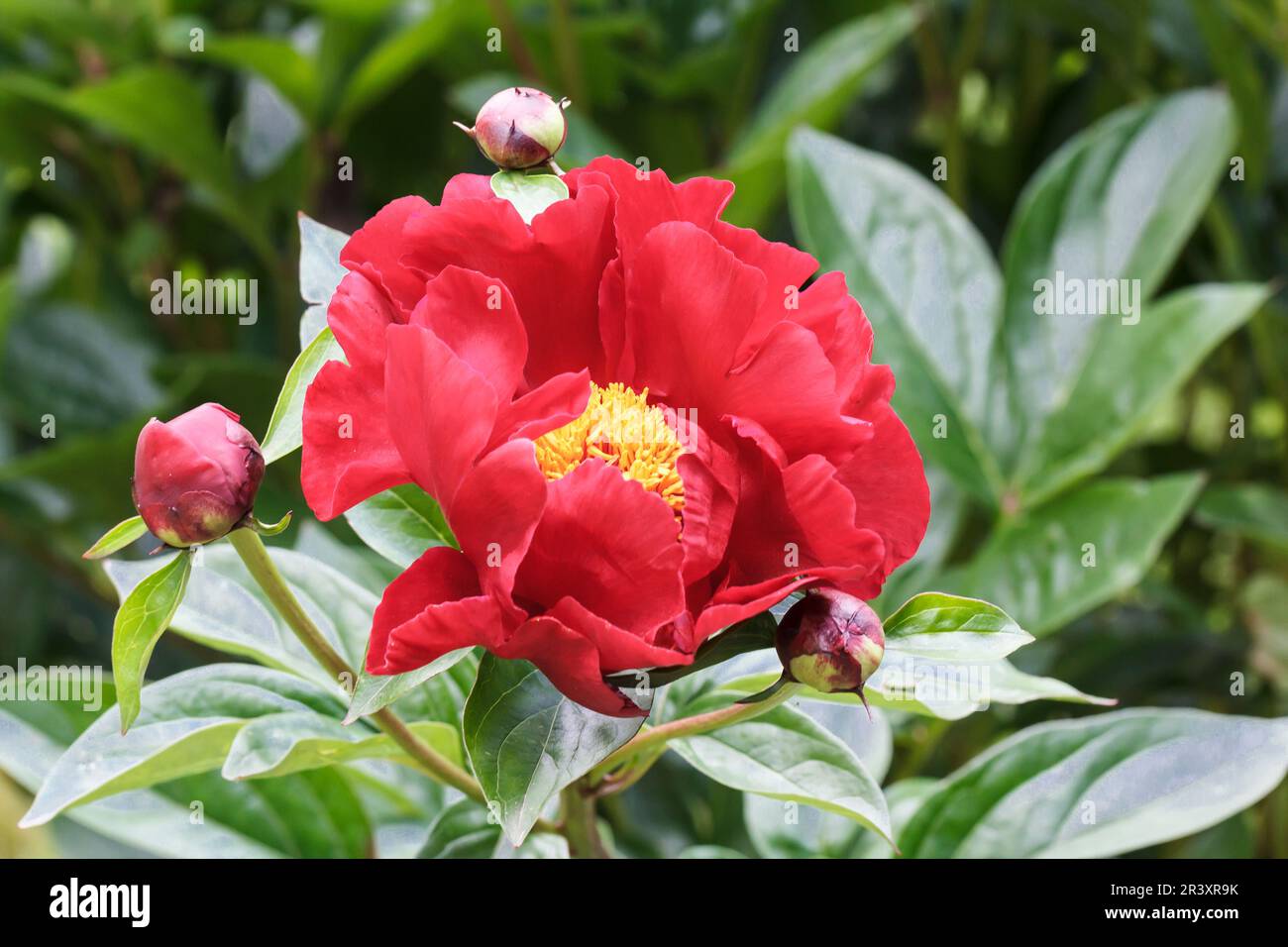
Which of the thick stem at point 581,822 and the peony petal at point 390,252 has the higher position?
the peony petal at point 390,252

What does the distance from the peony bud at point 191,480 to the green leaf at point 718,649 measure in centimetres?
10

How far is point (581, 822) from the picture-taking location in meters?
0.42

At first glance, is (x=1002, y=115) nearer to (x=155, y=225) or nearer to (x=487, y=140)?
(x=155, y=225)

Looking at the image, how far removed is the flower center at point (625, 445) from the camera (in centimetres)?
35

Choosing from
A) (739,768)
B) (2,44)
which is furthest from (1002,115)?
(739,768)

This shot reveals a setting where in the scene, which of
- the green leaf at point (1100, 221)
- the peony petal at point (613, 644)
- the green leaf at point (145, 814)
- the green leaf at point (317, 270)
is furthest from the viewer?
the green leaf at point (1100, 221)

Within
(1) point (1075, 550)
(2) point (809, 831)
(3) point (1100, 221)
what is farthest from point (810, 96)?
(2) point (809, 831)

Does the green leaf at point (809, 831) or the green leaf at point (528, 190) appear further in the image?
the green leaf at point (809, 831)

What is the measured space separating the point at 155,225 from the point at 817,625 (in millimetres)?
863

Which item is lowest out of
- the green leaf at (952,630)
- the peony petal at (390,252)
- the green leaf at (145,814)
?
the green leaf at (145,814)

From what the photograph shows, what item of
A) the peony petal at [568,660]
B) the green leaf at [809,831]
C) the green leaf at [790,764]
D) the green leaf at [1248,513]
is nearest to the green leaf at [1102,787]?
the green leaf at [809,831]

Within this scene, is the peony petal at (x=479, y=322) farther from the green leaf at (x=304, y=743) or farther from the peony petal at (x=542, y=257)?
the green leaf at (x=304, y=743)

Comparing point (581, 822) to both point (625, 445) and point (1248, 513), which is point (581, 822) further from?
point (1248, 513)

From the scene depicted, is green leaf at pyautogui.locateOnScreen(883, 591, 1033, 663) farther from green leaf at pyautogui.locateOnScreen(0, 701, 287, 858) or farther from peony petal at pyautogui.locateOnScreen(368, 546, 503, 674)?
green leaf at pyautogui.locateOnScreen(0, 701, 287, 858)
